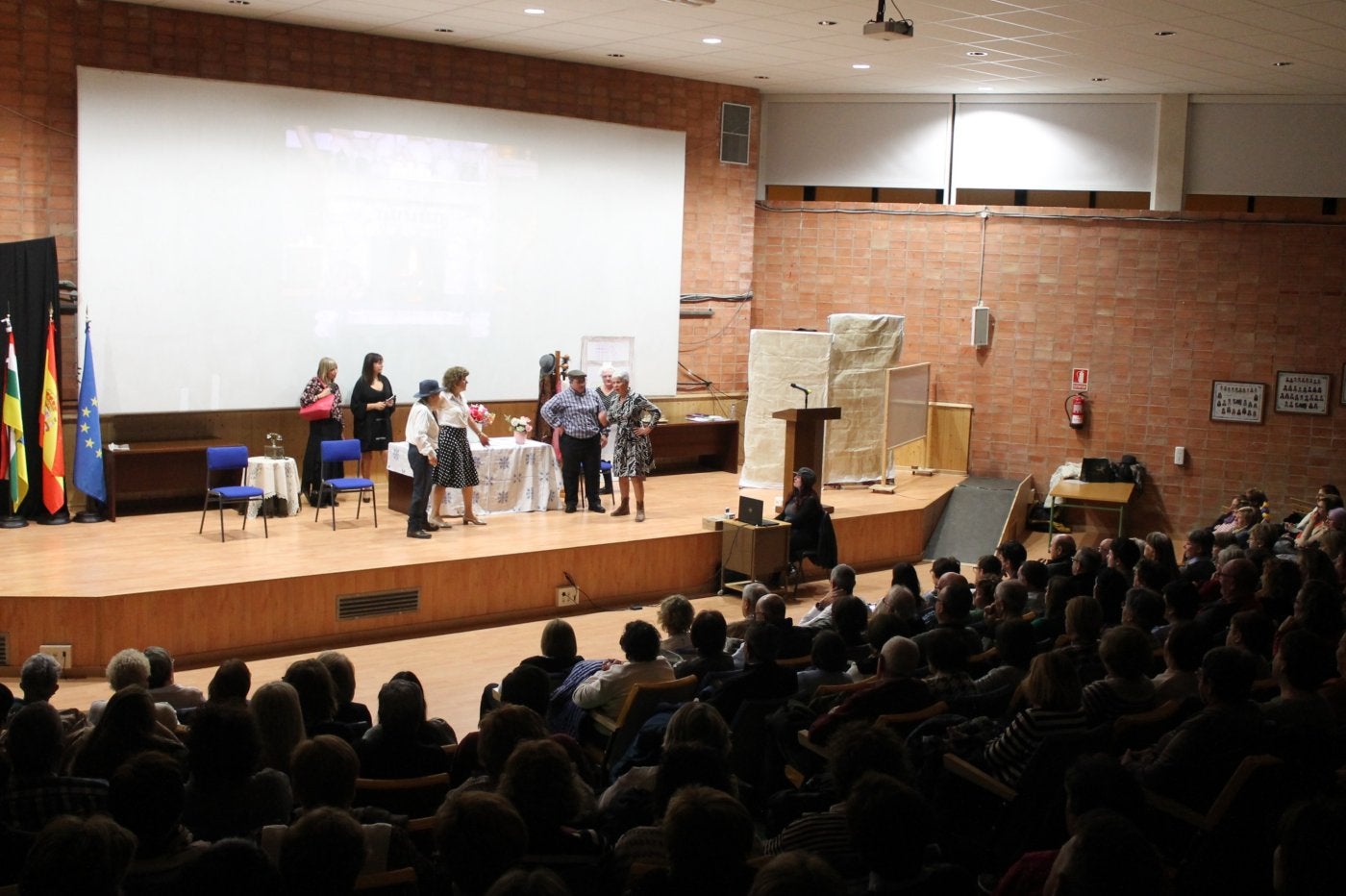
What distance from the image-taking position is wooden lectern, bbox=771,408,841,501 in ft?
34.4

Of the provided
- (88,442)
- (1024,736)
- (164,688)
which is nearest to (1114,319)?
(88,442)

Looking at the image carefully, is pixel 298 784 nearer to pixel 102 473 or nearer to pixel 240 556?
pixel 240 556

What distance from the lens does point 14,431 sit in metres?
9.32

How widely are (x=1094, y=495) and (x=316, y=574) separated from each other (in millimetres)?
7260

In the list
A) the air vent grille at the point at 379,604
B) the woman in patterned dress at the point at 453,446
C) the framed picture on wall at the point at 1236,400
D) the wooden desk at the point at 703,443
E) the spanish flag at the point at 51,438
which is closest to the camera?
the air vent grille at the point at 379,604

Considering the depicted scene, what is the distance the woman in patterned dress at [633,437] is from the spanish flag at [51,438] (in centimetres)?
410

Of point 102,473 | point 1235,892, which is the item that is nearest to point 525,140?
point 102,473

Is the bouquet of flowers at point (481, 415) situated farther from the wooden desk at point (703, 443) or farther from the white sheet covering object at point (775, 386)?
the wooden desk at point (703, 443)

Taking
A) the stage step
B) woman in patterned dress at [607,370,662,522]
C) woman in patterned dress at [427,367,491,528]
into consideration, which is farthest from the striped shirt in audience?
the stage step

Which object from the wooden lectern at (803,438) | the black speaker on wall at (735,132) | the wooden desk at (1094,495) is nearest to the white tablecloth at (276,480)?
the wooden lectern at (803,438)

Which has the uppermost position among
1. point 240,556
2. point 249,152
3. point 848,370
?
point 249,152

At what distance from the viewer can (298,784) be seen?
335 centimetres

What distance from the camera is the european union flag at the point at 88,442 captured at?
966 cm

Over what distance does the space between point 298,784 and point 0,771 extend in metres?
0.85
